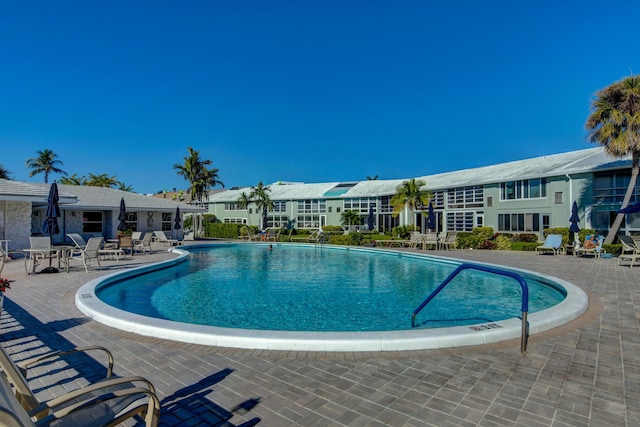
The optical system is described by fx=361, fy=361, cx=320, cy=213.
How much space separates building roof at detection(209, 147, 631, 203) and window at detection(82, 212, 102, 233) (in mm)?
20763

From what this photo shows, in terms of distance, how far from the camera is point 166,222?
29.3 m

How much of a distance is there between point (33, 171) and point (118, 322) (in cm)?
5834

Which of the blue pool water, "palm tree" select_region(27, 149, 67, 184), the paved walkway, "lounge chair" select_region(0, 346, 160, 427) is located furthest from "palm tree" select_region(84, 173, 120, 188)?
"lounge chair" select_region(0, 346, 160, 427)

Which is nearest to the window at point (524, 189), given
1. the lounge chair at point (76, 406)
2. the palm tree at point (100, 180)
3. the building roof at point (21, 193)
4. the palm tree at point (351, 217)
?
the palm tree at point (351, 217)

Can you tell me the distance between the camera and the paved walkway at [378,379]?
3.10m

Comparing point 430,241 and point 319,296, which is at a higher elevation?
point 430,241

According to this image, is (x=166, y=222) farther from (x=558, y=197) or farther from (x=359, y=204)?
(x=558, y=197)

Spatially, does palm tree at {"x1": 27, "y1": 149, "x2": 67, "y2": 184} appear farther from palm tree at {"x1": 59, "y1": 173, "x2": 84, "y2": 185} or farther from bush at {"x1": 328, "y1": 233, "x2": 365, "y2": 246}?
bush at {"x1": 328, "y1": 233, "x2": 365, "y2": 246}

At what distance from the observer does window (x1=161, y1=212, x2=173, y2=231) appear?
29087mm

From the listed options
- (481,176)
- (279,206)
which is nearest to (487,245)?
(481,176)

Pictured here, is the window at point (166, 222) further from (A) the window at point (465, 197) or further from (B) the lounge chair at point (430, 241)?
(A) the window at point (465, 197)

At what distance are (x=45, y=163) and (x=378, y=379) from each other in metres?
60.8

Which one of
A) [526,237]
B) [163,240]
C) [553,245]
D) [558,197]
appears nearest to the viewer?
[553,245]

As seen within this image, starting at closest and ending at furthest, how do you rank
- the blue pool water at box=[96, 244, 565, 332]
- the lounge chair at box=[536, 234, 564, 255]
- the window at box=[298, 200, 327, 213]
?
the blue pool water at box=[96, 244, 565, 332] < the lounge chair at box=[536, 234, 564, 255] < the window at box=[298, 200, 327, 213]
